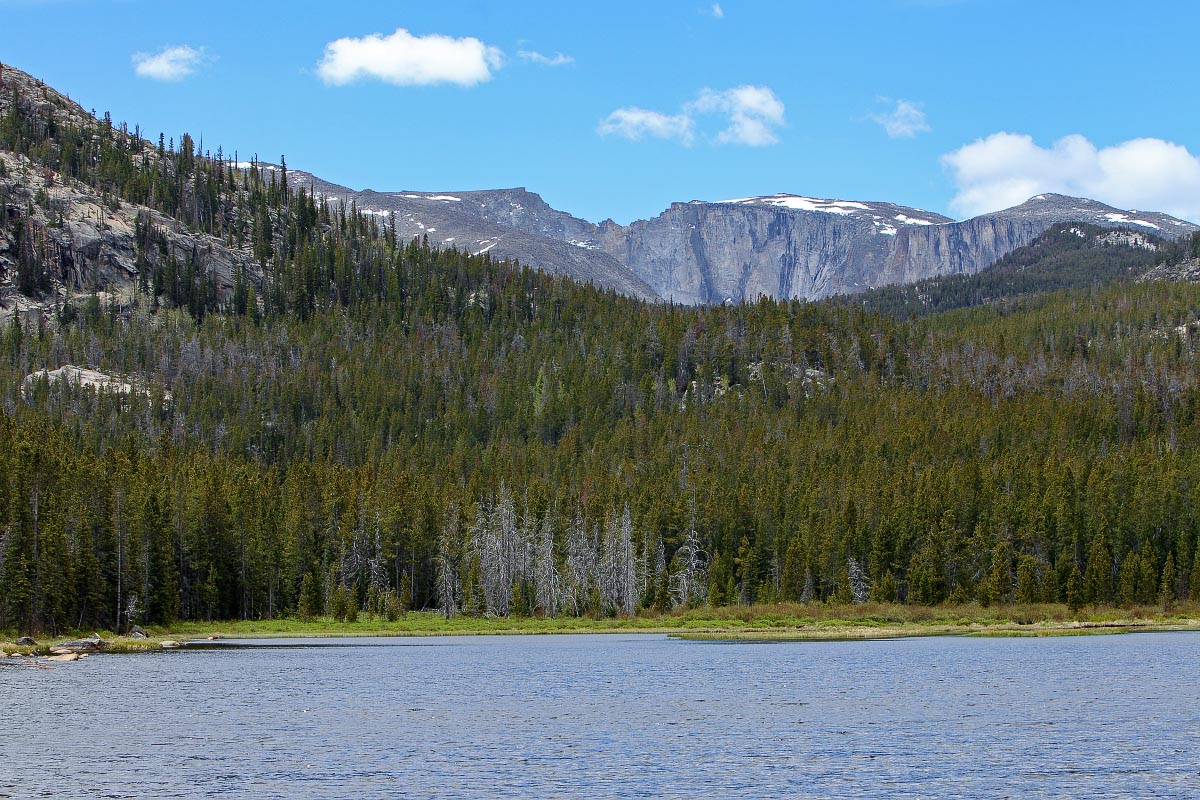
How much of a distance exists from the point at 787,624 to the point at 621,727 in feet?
228

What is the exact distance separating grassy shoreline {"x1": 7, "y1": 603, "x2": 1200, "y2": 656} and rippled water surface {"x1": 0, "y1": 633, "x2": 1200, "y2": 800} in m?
25.2

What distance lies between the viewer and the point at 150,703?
5609 centimetres

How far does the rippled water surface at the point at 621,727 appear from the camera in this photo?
3503 centimetres

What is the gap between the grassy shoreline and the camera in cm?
10481

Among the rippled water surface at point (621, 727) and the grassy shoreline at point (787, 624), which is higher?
the rippled water surface at point (621, 727)

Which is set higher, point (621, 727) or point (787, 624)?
point (621, 727)

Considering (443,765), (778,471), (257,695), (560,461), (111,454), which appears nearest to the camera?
(443,765)

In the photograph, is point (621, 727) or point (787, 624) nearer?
point (621, 727)

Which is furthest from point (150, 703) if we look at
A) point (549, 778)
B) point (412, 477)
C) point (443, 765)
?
point (412, 477)

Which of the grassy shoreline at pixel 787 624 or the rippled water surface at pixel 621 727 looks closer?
the rippled water surface at pixel 621 727

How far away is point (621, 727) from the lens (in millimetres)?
47031

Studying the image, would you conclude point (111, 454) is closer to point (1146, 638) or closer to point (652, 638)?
point (652, 638)

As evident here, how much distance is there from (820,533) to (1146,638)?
44.4 m

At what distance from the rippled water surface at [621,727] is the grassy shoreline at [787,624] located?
25205 mm
